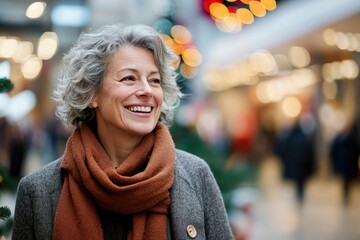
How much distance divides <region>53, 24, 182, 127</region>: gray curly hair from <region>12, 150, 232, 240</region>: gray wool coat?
0.26 m

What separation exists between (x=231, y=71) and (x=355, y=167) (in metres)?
12.1

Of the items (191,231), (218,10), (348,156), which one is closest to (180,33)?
(218,10)

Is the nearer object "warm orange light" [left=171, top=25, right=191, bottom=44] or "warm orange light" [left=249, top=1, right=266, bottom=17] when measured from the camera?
"warm orange light" [left=171, top=25, right=191, bottom=44]

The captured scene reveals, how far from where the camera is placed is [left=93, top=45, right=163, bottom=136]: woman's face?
104 inches

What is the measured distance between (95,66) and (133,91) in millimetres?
212

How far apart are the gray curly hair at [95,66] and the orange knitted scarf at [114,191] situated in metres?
0.22

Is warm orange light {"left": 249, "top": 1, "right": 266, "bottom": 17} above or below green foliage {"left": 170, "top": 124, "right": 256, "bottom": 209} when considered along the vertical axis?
above

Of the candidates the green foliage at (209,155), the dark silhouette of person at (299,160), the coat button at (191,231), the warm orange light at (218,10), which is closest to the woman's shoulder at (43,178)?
the coat button at (191,231)

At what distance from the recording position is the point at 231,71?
2603 cm

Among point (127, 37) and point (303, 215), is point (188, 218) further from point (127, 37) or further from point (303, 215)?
point (303, 215)

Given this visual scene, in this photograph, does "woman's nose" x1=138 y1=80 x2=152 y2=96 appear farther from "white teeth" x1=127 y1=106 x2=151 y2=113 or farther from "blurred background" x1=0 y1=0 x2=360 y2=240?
"blurred background" x1=0 y1=0 x2=360 y2=240

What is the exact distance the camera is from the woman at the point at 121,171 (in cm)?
256

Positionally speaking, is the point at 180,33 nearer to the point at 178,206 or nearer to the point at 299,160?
the point at 178,206

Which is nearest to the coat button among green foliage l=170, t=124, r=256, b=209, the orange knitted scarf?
the orange knitted scarf
